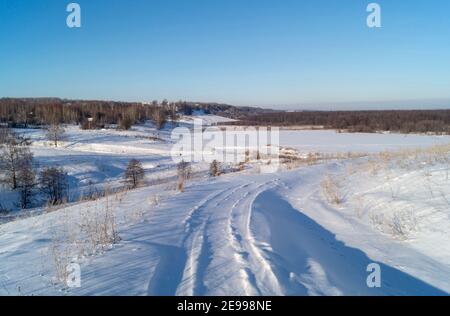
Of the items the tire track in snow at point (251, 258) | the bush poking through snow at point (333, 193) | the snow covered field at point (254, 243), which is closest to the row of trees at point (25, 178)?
the snow covered field at point (254, 243)

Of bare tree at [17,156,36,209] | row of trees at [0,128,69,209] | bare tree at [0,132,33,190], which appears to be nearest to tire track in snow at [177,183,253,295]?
row of trees at [0,128,69,209]

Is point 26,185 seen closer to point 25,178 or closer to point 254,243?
point 25,178

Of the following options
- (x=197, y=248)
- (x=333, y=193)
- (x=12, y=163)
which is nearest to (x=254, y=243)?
(x=197, y=248)

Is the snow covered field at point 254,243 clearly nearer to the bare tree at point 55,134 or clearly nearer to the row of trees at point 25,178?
the row of trees at point 25,178

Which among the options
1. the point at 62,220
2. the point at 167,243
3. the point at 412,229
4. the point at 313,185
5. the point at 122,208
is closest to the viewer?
the point at 167,243

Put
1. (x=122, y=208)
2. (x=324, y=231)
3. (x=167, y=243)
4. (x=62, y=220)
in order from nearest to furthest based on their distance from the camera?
(x=167, y=243)
(x=324, y=231)
(x=62, y=220)
(x=122, y=208)

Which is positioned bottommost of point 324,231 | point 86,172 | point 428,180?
point 86,172
